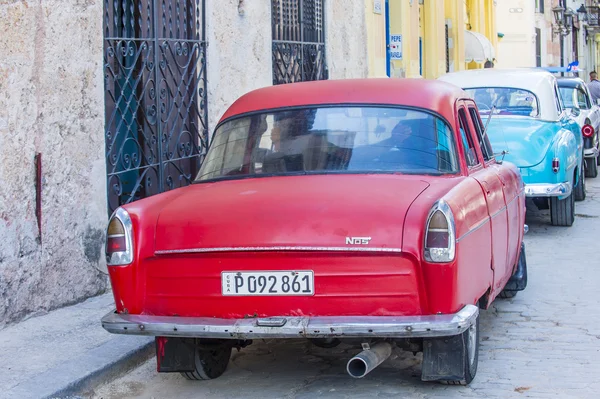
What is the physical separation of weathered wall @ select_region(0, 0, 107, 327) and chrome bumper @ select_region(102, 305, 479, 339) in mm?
2168

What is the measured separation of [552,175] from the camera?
10.9 metres

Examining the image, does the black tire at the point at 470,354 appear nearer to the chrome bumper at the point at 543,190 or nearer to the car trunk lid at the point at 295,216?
the car trunk lid at the point at 295,216

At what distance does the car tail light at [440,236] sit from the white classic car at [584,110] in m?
10.5

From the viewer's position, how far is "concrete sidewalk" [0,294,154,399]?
18.1 feet

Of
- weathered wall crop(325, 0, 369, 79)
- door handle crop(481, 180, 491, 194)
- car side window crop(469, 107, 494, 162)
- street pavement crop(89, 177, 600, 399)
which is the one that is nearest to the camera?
street pavement crop(89, 177, 600, 399)

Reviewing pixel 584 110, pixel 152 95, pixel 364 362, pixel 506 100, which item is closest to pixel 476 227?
pixel 364 362

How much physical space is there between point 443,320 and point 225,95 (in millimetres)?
6683

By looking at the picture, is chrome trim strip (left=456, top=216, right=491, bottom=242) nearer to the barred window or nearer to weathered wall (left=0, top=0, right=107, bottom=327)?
weathered wall (left=0, top=0, right=107, bottom=327)

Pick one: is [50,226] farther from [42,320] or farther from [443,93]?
[443,93]

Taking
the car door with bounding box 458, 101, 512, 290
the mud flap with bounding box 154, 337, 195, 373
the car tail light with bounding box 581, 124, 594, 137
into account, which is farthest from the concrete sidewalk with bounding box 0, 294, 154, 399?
the car tail light with bounding box 581, 124, 594, 137

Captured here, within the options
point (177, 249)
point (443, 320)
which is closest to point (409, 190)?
point (443, 320)

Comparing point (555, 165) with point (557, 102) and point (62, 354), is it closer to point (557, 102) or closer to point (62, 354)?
point (557, 102)

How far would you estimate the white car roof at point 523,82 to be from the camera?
1152 cm

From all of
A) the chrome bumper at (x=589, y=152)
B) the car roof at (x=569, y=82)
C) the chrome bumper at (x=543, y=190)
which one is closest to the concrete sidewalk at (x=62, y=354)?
the chrome bumper at (x=543, y=190)
